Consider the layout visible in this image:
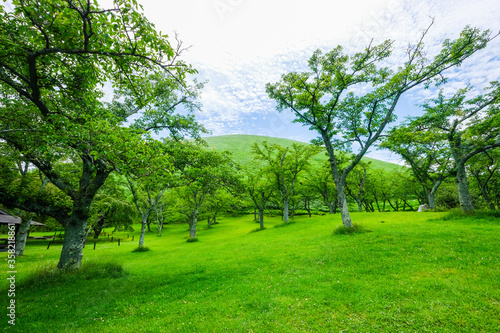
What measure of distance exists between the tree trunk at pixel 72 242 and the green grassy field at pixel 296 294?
2.15 ft

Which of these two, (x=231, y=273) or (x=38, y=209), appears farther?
(x=231, y=273)

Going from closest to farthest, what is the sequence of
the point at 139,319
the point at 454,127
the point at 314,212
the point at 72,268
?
the point at 139,319, the point at 72,268, the point at 454,127, the point at 314,212

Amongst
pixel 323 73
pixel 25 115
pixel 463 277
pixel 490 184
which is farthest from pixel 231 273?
pixel 490 184

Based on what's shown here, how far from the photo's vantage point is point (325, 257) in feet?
37.8

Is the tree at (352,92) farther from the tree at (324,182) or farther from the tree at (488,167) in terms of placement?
the tree at (324,182)

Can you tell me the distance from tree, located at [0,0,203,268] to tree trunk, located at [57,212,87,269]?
42mm

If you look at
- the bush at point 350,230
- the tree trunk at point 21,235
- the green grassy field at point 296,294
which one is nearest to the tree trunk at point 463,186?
the green grassy field at point 296,294

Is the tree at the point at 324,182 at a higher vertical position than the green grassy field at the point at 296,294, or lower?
higher

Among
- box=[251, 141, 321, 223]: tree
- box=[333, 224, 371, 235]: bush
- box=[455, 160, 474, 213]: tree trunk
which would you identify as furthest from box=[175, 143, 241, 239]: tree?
box=[455, 160, 474, 213]: tree trunk

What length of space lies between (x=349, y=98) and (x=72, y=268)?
23.7 metres

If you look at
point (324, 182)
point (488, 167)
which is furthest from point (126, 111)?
point (488, 167)

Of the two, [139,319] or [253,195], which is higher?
[253,195]

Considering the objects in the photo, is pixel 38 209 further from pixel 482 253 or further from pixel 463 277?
pixel 482 253

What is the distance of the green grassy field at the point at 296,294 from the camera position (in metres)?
5.59
